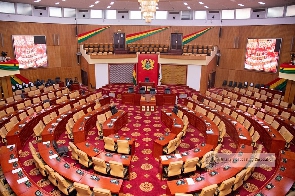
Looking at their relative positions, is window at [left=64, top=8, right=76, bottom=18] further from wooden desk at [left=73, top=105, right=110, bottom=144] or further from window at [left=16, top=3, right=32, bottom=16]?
wooden desk at [left=73, top=105, right=110, bottom=144]

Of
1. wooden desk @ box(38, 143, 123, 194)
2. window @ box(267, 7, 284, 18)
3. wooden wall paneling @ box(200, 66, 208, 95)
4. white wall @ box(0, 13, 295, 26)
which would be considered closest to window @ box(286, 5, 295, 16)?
white wall @ box(0, 13, 295, 26)

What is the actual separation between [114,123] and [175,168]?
14.8ft

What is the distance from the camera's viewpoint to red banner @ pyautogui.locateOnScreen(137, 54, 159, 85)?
2002 centimetres

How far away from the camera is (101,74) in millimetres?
19594

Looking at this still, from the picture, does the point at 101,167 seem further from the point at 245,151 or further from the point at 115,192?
the point at 245,151

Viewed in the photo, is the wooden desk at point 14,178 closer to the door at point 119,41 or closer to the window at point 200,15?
the door at point 119,41

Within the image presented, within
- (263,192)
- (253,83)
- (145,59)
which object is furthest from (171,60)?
(263,192)

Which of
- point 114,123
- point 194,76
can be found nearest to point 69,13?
point 194,76

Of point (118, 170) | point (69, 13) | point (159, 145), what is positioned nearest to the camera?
point (118, 170)

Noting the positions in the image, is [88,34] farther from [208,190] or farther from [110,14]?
[208,190]

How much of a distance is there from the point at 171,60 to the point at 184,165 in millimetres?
13156

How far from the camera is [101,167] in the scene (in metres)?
7.91

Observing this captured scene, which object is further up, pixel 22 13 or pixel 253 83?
pixel 22 13

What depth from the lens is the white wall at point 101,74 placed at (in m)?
19.4
